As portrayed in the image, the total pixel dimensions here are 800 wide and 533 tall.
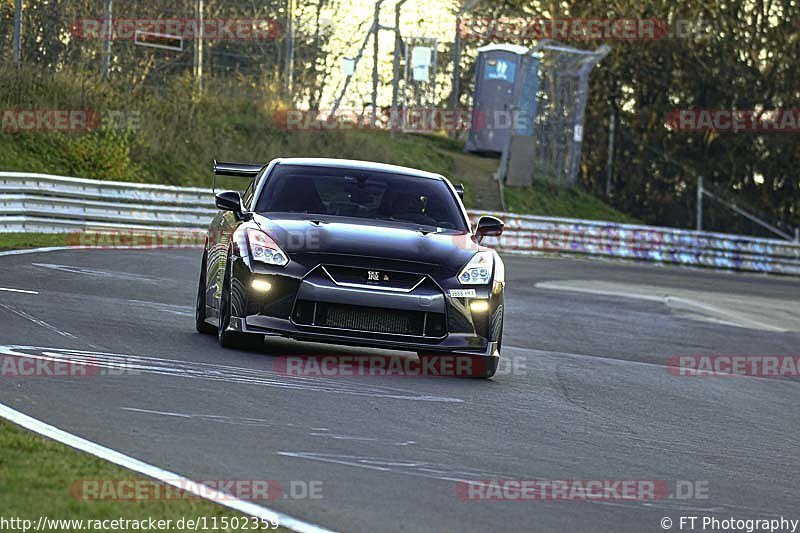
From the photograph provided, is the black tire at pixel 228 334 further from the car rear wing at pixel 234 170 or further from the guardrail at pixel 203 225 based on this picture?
the guardrail at pixel 203 225

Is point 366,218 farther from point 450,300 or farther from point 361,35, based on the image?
point 361,35

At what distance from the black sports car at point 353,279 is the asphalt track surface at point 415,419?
32 cm

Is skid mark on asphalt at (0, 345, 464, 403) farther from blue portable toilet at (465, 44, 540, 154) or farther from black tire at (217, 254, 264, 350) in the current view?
blue portable toilet at (465, 44, 540, 154)

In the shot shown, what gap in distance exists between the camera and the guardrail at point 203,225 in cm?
2578

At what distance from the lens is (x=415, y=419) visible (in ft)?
30.0

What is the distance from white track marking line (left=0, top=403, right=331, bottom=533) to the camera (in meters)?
6.09

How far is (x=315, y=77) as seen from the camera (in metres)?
47.4

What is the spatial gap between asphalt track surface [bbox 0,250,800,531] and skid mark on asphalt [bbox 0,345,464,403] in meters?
0.03

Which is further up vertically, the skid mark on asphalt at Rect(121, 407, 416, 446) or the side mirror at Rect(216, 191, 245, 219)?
the side mirror at Rect(216, 191, 245, 219)

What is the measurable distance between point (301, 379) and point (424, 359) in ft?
7.96

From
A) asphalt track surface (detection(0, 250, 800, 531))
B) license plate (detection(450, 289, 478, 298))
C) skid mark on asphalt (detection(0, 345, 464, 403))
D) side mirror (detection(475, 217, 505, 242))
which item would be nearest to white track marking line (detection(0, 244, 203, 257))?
asphalt track surface (detection(0, 250, 800, 531))

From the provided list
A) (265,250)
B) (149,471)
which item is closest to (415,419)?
(265,250)

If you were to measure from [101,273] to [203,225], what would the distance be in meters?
11.9

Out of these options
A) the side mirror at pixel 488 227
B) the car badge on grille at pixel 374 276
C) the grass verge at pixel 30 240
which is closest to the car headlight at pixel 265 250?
the car badge on grille at pixel 374 276
